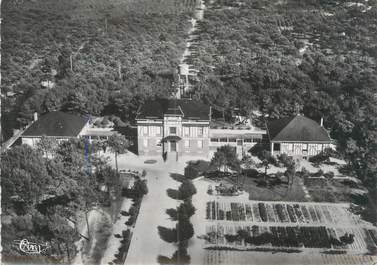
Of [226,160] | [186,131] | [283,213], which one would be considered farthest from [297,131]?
[283,213]

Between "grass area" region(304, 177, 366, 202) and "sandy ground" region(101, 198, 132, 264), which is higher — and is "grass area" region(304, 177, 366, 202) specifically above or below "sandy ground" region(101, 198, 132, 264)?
above

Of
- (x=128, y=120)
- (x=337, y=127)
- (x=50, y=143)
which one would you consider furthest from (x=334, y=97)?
(x=50, y=143)

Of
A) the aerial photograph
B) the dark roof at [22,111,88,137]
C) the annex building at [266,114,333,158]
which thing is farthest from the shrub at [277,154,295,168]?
the dark roof at [22,111,88,137]

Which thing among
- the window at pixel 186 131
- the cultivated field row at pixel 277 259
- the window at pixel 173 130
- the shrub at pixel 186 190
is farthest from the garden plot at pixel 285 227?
the window at pixel 173 130

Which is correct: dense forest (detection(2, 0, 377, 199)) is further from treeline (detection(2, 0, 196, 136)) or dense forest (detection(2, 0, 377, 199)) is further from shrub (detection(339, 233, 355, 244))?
shrub (detection(339, 233, 355, 244))

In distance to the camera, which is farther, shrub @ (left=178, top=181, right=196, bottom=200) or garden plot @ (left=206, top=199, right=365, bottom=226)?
shrub @ (left=178, top=181, right=196, bottom=200)

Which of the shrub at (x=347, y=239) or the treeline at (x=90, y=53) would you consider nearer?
the shrub at (x=347, y=239)

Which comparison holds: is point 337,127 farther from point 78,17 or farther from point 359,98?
point 78,17

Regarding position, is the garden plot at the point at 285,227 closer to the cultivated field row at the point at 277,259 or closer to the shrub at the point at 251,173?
the cultivated field row at the point at 277,259
